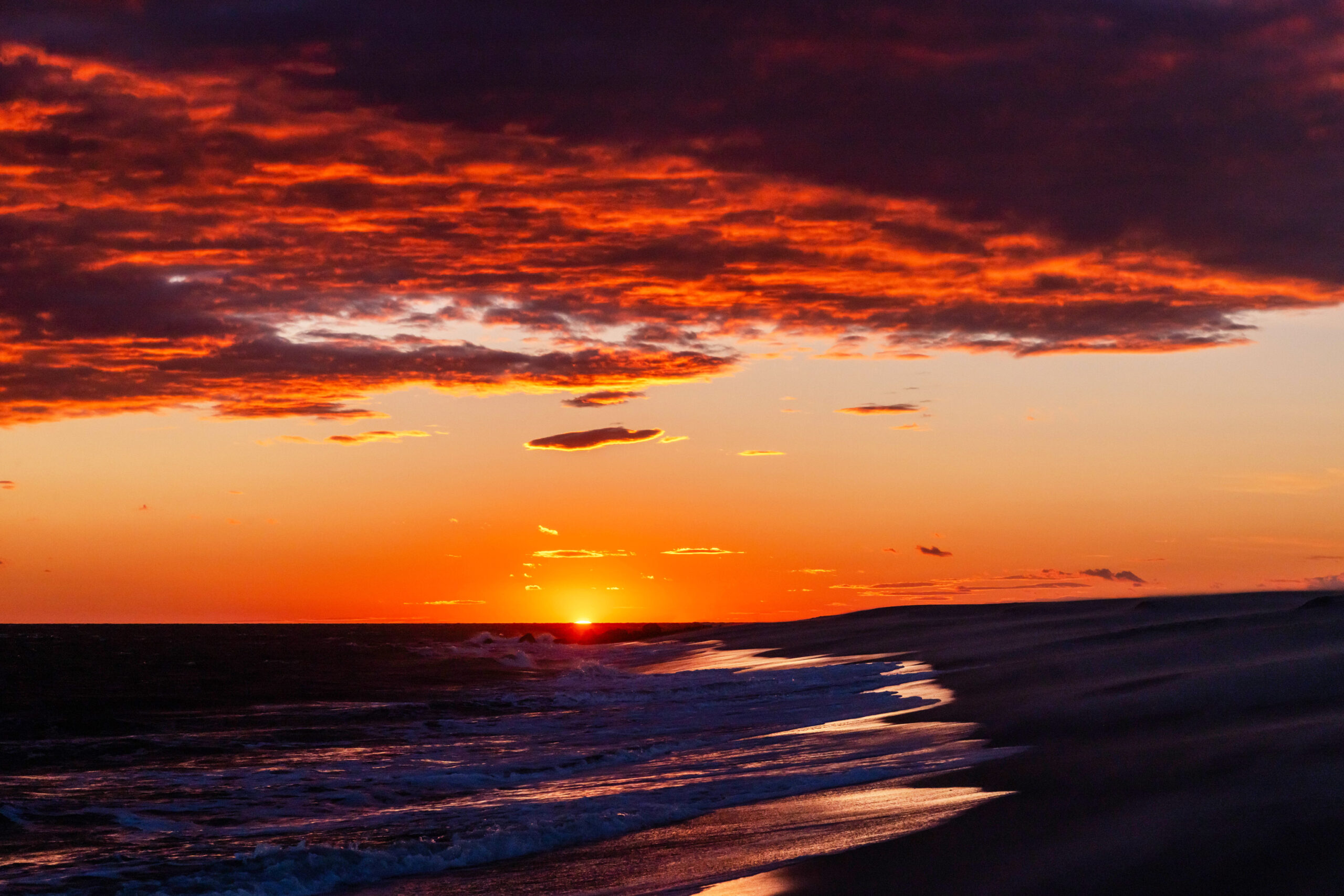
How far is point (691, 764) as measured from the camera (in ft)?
60.1

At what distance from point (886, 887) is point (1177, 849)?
7.87 ft

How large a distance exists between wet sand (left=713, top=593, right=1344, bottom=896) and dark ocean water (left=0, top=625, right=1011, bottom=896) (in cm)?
199

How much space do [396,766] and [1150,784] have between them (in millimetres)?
14490

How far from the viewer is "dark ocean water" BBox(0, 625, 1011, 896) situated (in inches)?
513

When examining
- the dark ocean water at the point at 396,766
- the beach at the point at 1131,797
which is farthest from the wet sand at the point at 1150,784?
the dark ocean water at the point at 396,766

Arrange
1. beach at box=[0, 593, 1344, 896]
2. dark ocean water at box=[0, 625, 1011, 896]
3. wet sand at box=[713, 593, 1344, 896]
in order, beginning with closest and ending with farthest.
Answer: wet sand at box=[713, 593, 1344, 896], beach at box=[0, 593, 1344, 896], dark ocean water at box=[0, 625, 1011, 896]

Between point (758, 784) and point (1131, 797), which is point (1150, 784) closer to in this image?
point (1131, 797)

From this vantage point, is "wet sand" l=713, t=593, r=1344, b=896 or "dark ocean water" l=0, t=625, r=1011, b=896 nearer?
"wet sand" l=713, t=593, r=1344, b=896

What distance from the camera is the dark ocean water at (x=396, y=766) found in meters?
13.0

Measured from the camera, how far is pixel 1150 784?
11438 millimetres

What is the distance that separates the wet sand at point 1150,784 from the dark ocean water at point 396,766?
6.53ft

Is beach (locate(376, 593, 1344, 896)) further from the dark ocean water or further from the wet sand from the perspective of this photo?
the dark ocean water

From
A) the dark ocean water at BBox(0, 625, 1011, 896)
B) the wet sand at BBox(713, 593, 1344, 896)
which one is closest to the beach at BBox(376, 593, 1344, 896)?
the wet sand at BBox(713, 593, 1344, 896)

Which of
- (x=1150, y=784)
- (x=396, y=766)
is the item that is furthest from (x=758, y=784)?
(x=396, y=766)
